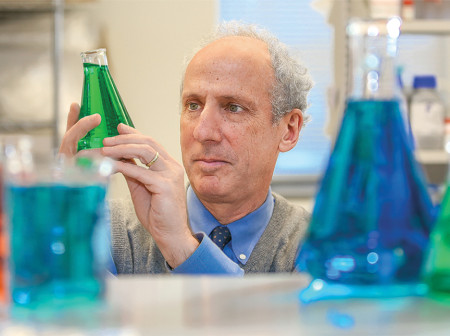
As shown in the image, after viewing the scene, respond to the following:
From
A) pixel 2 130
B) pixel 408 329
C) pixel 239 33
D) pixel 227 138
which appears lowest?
pixel 2 130

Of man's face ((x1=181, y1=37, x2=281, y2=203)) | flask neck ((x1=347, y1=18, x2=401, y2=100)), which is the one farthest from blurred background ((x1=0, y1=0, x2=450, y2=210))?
flask neck ((x1=347, y1=18, x2=401, y2=100))

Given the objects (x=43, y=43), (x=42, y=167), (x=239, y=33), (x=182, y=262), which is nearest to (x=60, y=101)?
(x=43, y=43)

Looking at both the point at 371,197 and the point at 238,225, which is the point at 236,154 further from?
the point at 371,197

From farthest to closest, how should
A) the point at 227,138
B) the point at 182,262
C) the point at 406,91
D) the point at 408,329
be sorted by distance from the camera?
1. the point at 406,91
2. the point at 227,138
3. the point at 182,262
4. the point at 408,329

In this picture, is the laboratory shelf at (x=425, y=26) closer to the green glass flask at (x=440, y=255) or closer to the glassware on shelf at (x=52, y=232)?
the green glass flask at (x=440, y=255)

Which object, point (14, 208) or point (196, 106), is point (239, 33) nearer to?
point (196, 106)

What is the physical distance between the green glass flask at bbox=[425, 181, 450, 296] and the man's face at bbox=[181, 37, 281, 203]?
100 cm

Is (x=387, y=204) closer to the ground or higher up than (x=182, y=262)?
higher up

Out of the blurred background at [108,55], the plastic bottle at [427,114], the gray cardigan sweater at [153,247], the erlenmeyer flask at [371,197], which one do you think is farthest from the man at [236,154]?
the blurred background at [108,55]

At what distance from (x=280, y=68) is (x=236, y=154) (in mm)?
258

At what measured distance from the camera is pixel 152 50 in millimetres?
2758

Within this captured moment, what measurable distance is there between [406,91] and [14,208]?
2.03 m

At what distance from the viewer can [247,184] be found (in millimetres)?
1540

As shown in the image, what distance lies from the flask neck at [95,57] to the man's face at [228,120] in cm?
52
